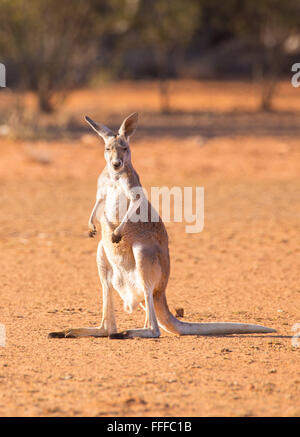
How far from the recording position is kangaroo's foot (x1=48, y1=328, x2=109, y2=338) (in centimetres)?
448

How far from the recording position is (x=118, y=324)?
16.1 ft

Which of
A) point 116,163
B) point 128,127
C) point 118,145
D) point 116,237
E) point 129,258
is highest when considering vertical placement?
point 128,127

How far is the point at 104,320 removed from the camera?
4.48 metres

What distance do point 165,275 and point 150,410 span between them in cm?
129

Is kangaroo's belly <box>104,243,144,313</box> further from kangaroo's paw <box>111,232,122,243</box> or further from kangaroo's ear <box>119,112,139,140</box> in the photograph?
kangaroo's ear <box>119,112,139,140</box>

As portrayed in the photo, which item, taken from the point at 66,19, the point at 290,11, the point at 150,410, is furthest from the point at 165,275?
the point at 290,11

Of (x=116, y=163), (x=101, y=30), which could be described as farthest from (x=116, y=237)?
(x=101, y=30)

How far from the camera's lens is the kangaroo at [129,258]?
437 cm

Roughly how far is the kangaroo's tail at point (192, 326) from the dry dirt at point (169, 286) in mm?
57

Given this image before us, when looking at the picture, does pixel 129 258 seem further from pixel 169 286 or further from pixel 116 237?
pixel 169 286

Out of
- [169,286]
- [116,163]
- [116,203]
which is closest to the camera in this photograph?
[116,163]

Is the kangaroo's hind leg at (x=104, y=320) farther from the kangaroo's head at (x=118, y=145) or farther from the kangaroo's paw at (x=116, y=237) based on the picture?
the kangaroo's head at (x=118, y=145)

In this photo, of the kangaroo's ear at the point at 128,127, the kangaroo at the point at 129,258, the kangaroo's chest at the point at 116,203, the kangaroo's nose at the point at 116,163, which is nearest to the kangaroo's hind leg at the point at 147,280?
the kangaroo at the point at 129,258

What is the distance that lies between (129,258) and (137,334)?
1.41ft
